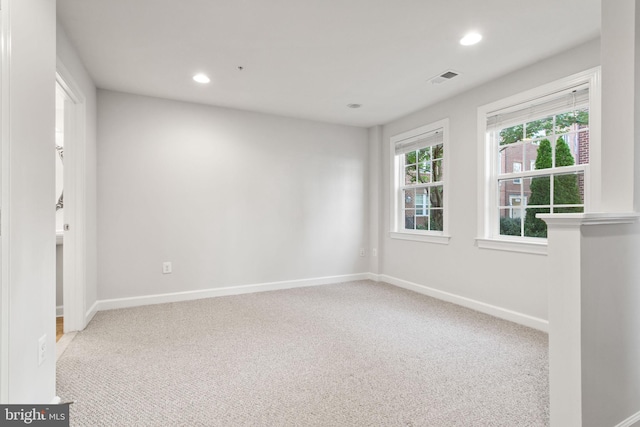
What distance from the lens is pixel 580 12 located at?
2197mm

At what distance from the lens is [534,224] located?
310cm

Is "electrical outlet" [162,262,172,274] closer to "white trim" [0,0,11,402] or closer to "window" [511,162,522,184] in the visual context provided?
"white trim" [0,0,11,402]

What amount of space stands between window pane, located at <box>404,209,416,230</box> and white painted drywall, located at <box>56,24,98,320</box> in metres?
3.77

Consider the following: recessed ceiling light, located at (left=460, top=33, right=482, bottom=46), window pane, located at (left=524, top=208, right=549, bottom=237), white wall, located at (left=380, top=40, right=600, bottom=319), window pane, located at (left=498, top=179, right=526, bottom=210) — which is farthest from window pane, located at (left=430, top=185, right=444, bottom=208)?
recessed ceiling light, located at (left=460, top=33, right=482, bottom=46)

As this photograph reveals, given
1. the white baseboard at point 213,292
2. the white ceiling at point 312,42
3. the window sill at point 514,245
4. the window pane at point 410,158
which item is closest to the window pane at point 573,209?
the window sill at point 514,245

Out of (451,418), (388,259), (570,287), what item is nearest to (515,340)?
(451,418)

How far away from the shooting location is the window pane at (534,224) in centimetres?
304

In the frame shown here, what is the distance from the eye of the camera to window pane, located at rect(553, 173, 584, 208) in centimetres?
273

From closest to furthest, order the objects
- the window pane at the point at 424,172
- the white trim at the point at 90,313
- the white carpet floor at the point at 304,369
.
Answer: the white carpet floor at the point at 304,369
the white trim at the point at 90,313
the window pane at the point at 424,172

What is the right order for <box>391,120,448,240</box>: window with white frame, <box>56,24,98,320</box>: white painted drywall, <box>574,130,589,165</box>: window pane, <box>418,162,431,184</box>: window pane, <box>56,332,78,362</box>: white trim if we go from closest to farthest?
<box>56,332,78,362</box>: white trim
<box>574,130,589,165</box>: window pane
<box>56,24,98,320</box>: white painted drywall
<box>391,120,448,240</box>: window with white frame
<box>418,162,431,184</box>: window pane

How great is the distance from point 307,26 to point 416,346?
2510 millimetres

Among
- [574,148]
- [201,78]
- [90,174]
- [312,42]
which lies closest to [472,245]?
[574,148]

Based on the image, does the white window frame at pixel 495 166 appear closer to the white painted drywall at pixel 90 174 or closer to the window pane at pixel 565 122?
the window pane at pixel 565 122

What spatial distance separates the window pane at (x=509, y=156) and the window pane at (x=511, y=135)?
61 mm
